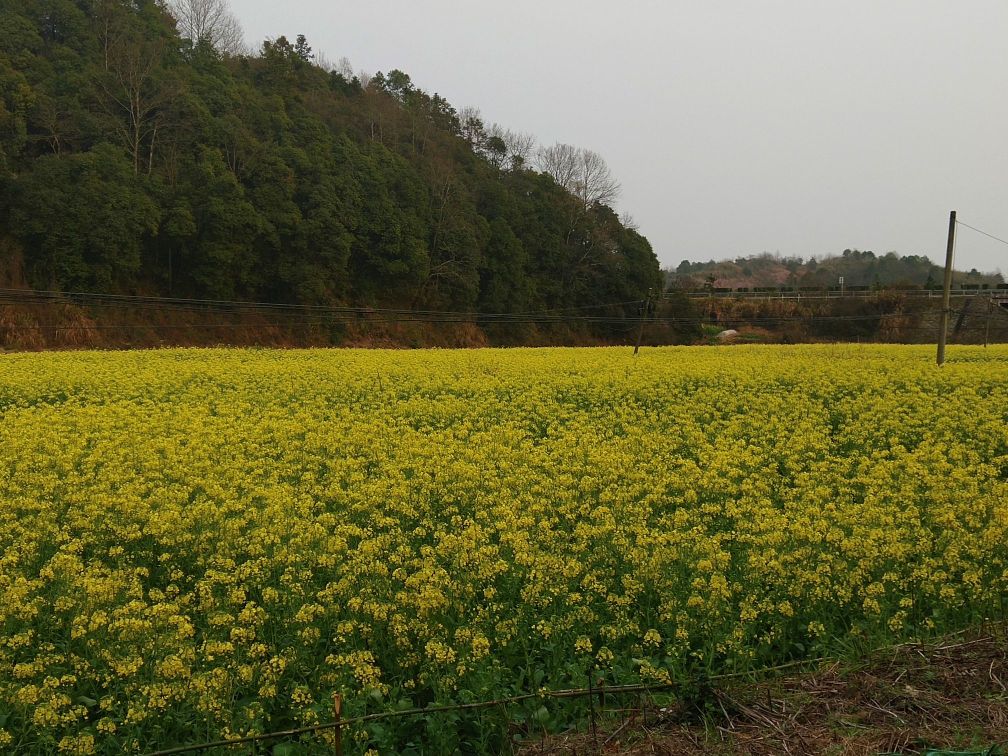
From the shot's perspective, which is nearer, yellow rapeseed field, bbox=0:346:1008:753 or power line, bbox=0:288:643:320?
yellow rapeseed field, bbox=0:346:1008:753

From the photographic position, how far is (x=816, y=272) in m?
112

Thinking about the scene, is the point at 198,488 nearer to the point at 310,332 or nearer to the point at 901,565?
the point at 901,565

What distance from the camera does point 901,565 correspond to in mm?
6270

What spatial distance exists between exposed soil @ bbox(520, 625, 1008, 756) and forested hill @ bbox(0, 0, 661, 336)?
3824 centimetres

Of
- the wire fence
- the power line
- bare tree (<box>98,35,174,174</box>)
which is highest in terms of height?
bare tree (<box>98,35,174,174</box>)

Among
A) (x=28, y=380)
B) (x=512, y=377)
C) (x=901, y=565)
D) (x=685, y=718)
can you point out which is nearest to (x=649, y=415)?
(x=512, y=377)

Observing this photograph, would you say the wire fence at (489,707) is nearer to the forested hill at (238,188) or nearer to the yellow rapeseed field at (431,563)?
the yellow rapeseed field at (431,563)

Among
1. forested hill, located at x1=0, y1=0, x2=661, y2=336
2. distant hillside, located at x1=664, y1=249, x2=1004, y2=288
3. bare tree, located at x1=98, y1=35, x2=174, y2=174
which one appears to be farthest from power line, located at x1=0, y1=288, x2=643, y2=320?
distant hillside, located at x1=664, y1=249, x2=1004, y2=288

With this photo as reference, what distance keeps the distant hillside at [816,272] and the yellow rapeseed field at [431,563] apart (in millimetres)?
68486

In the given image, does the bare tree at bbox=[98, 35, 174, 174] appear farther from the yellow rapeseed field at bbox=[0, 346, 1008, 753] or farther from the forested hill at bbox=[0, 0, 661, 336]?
the yellow rapeseed field at bbox=[0, 346, 1008, 753]

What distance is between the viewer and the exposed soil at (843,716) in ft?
13.0

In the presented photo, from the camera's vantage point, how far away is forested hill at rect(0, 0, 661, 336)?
121ft

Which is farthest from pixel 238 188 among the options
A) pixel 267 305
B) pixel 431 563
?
pixel 431 563

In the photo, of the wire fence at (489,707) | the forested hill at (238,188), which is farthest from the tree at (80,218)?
the wire fence at (489,707)
